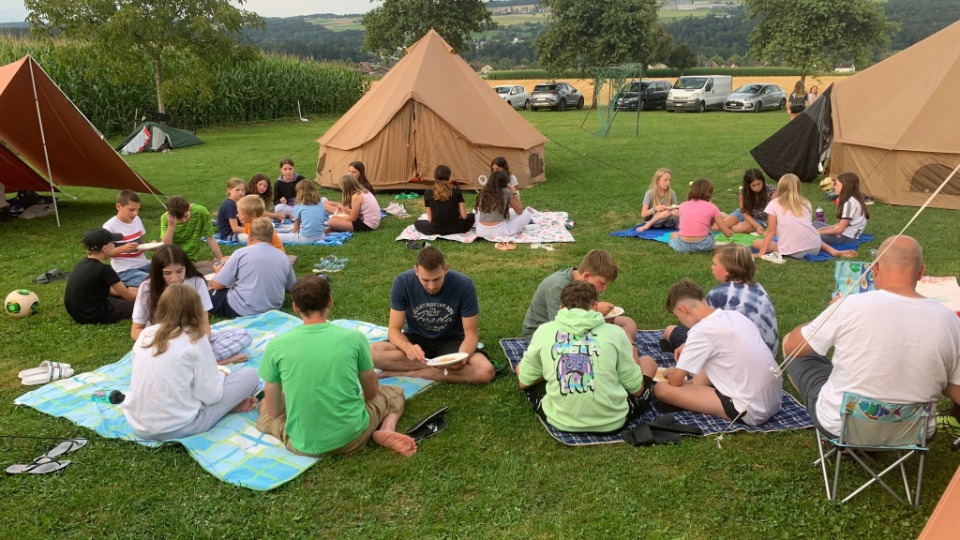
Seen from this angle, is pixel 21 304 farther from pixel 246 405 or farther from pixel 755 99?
pixel 755 99

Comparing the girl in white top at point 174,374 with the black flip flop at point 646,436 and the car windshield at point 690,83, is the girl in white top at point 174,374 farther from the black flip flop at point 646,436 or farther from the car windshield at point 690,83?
the car windshield at point 690,83

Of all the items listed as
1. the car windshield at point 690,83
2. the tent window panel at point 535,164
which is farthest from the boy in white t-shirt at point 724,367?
the car windshield at point 690,83

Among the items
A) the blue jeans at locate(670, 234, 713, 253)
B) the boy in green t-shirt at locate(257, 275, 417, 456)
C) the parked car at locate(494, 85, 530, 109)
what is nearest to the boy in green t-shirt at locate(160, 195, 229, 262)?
the boy in green t-shirt at locate(257, 275, 417, 456)

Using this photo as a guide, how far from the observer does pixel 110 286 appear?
243 inches

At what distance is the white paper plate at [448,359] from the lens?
A: 481 cm

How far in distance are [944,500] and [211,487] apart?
12.1 feet

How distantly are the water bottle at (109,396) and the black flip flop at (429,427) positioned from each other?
2048 millimetres

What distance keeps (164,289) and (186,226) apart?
3048 mm

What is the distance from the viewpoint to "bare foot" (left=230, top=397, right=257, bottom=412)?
4.69 m

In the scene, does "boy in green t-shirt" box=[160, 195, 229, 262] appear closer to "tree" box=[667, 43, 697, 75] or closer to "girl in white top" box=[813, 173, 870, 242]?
"girl in white top" box=[813, 173, 870, 242]

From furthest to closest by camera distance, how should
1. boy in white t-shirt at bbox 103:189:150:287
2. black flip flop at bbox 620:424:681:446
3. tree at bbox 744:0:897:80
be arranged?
tree at bbox 744:0:897:80 → boy in white t-shirt at bbox 103:189:150:287 → black flip flop at bbox 620:424:681:446

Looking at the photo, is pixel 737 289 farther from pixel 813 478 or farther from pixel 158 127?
pixel 158 127

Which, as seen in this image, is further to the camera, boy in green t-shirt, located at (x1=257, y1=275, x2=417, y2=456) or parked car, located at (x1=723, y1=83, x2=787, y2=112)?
parked car, located at (x1=723, y1=83, x2=787, y2=112)

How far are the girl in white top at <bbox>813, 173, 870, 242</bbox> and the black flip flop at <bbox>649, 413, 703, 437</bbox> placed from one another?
17.8 feet
